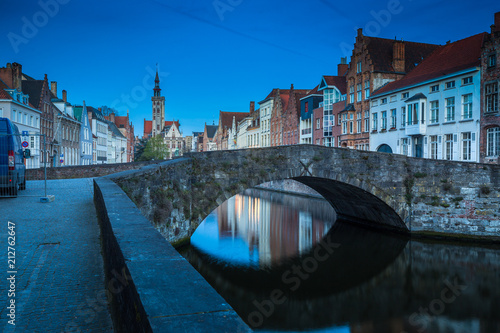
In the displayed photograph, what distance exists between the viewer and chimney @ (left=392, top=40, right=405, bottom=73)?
31.6 m

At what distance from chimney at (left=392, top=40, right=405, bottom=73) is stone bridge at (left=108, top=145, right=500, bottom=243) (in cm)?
1646

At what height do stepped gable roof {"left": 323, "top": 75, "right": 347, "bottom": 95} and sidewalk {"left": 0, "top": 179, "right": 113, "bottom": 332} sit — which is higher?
stepped gable roof {"left": 323, "top": 75, "right": 347, "bottom": 95}

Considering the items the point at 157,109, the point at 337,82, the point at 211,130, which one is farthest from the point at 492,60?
the point at 157,109

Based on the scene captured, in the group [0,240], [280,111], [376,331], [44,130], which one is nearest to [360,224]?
[376,331]

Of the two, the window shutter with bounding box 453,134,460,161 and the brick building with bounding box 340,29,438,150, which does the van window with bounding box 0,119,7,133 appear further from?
the brick building with bounding box 340,29,438,150

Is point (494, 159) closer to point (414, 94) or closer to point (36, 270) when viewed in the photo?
point (414, 94)

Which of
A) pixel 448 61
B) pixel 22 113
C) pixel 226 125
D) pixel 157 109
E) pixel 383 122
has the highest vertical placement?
pixel 157 109

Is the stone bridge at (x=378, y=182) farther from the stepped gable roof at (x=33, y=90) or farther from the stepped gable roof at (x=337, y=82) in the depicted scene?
the stepped gable roof at (x=33, y=90)

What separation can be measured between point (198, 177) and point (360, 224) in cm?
1027

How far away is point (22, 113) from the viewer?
36250 mm

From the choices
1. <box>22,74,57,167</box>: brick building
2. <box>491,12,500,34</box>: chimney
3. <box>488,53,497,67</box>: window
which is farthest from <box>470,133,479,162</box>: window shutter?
<box>22,74,57,167</box>: brick building

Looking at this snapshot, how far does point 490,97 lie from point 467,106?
61.0 inches

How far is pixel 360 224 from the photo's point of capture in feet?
70.5

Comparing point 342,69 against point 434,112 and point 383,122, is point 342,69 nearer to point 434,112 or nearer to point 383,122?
point 383,122
